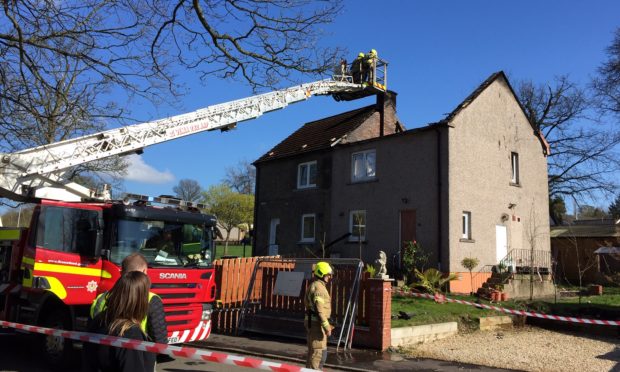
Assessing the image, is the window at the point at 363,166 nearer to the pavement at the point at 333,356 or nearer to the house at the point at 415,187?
the house at the point at 415,187

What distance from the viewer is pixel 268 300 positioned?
11.5m

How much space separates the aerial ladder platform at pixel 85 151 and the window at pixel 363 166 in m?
6.24

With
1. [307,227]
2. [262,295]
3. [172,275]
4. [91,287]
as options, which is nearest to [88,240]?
[91,287]

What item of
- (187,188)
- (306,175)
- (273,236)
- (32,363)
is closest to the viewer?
(32,363)

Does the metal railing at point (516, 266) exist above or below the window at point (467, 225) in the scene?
below

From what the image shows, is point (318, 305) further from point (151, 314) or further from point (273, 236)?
point (273, 236)

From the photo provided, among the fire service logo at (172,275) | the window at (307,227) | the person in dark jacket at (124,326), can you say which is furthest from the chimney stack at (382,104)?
the person in dark jacket at (124,326)

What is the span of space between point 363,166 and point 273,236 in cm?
656

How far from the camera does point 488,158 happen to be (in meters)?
20.0

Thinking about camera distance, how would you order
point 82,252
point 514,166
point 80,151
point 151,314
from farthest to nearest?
1. point 514,166
2. point 80,151
3. point 82,252
4. point 151,314

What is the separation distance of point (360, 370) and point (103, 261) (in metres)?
4.54

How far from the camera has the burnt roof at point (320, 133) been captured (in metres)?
23.3

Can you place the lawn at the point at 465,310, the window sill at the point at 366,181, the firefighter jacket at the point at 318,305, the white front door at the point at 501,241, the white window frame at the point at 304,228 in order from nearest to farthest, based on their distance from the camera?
the firefighter jacket at the point at 318,305 < the lawn at the point at 465,310 < the white front door at the point at 501,241 < the window sill at the point at 366,181 < the white window frame at the point at 304,228

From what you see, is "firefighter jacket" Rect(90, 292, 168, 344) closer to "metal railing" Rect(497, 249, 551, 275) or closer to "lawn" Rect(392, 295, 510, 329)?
"lawn" Rect(392, 295, 510, 329)
